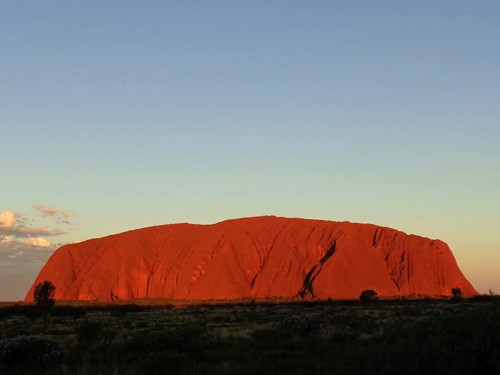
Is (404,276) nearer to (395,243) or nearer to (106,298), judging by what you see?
(395,243)

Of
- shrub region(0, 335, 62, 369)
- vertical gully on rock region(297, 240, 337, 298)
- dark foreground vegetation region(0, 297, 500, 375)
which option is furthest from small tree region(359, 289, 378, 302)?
shrub region(0, 335, 62, 369)

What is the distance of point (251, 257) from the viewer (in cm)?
11362

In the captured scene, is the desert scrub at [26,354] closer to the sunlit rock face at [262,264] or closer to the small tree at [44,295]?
the small tree at [44,295]

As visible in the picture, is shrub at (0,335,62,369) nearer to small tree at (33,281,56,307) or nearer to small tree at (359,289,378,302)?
small tree at (33,281,56,307)

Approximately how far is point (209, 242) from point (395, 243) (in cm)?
4441

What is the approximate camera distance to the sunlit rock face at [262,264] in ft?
339

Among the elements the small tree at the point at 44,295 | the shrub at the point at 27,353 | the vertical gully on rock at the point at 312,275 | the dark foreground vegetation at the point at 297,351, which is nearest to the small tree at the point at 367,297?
the vertical gully on rock at the point at 312,275

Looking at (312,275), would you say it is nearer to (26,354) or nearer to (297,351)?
(297,351)

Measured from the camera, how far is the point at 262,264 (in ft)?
369

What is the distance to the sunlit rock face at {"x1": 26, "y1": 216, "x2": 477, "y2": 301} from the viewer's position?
10331cm

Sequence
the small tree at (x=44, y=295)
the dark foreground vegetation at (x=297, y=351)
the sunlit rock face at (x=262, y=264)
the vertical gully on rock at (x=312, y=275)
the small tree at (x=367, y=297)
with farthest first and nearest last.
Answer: the sunlit rock face at (x=262, y=264) < the vertical gully on rock at (x=312, y=275) < the small tree at (x=367, y=297) < the small tree at (x=44, y=295) < the dark foreground vegetation at (x=297, y=351)

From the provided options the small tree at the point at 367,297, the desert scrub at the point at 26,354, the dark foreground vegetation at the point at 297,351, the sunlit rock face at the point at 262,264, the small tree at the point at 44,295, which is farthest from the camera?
the sunlit rock face at the point at 262,264

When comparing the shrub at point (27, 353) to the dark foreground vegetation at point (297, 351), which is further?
the shrub at point (27, 353)

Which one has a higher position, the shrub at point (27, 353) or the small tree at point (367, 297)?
the shrub at point (27, 353)
